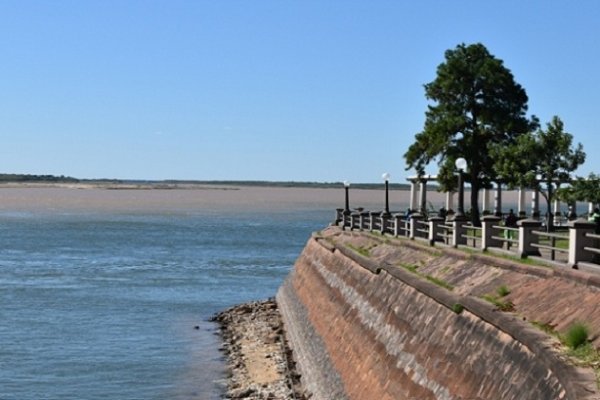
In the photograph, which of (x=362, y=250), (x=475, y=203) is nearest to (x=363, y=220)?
(x=475, y=203)

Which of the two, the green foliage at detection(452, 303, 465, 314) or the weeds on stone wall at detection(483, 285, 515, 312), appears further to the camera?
the green foliage at detection(452, 303, 465, 314)

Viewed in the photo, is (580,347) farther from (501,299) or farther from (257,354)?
(257,354)

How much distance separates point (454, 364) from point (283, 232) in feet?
321

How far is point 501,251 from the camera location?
21531mm

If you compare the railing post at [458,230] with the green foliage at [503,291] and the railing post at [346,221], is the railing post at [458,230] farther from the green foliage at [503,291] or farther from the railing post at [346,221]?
the railing post at [346,221]

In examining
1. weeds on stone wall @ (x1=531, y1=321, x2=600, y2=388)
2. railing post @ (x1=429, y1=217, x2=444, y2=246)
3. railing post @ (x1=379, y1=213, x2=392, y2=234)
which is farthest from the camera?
railing post @ (x1=379, y1=213, x2=392, y2=234)

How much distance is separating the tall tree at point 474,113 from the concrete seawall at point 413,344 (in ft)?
53.8

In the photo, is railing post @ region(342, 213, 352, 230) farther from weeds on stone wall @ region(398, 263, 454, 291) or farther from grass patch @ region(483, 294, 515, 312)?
grass patch @ region(483, 294, 515, 312)

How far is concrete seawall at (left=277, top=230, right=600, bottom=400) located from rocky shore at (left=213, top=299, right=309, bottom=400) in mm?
537

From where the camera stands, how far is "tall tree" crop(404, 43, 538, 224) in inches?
1887

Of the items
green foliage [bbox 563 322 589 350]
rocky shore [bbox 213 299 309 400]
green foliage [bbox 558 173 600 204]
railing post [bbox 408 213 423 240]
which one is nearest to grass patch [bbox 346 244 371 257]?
railing post [bbox 408 213 423 240]

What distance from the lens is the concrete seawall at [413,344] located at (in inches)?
509

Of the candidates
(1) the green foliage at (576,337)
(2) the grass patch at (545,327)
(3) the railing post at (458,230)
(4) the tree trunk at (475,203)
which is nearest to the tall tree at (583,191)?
(4) the tree trunk at (475,203)

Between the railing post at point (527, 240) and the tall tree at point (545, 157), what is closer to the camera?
the railing post at point (527, 240)
